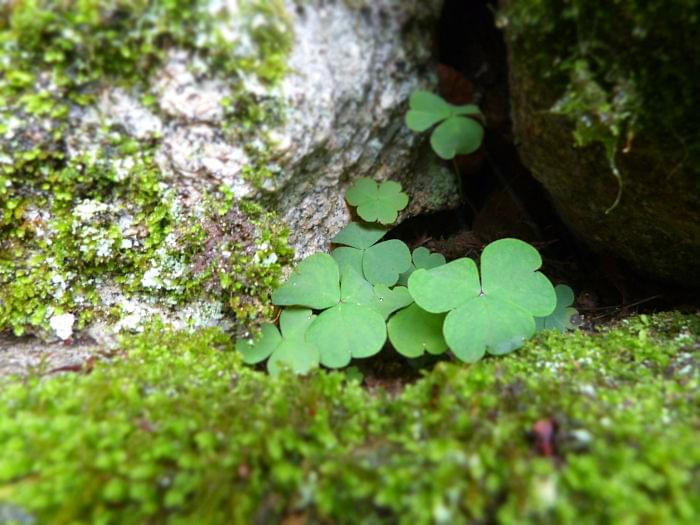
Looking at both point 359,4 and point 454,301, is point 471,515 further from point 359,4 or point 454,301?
point 359,4

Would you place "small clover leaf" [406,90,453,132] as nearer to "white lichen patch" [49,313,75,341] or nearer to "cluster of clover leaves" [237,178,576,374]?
"cluster of clover leaves" [237,178,576,374]

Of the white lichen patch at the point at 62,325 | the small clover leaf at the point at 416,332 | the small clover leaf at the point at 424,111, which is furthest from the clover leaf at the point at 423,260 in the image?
the white lichen patch at the point at 62,325

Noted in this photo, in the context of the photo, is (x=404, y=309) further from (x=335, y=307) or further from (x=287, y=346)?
(x=287, y=346)

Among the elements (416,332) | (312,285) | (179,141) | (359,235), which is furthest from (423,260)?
(179,141)

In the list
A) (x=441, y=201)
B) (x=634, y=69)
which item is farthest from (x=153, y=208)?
(x=634, y=69)

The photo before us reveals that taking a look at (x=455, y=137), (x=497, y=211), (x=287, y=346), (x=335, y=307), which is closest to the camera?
(x=287, y=346)
